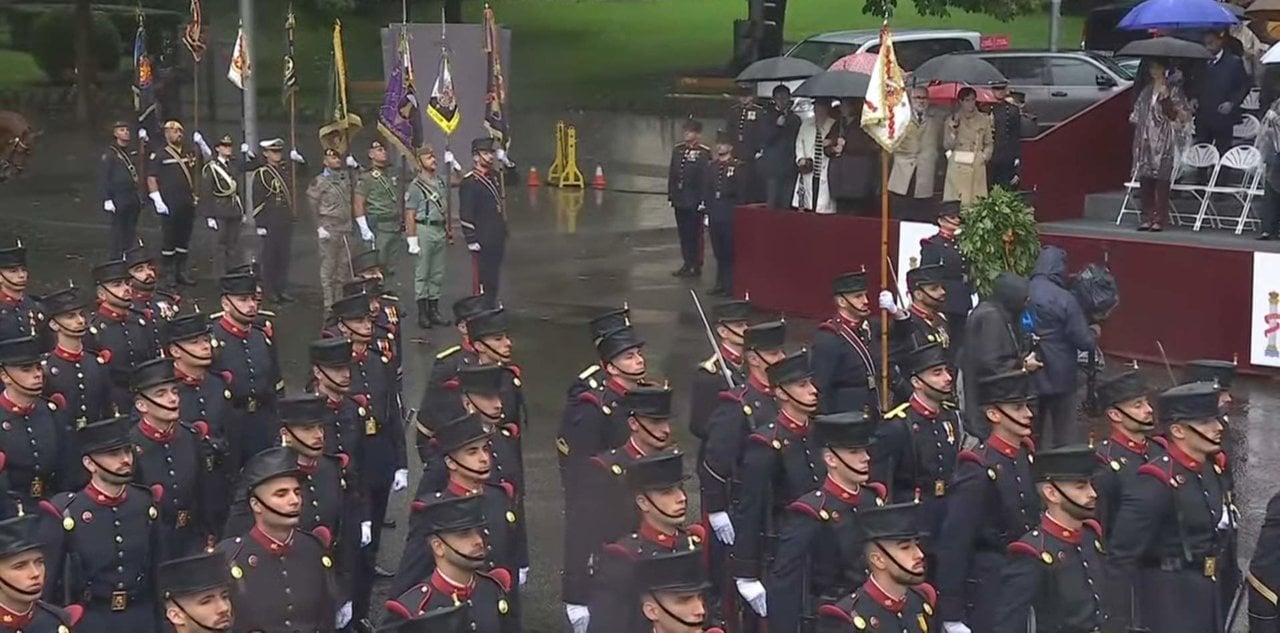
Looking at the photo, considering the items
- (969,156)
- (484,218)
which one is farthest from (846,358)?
(484,218)

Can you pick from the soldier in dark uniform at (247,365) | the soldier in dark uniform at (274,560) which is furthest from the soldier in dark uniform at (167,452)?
the soldier in dark uniform at (274,560)

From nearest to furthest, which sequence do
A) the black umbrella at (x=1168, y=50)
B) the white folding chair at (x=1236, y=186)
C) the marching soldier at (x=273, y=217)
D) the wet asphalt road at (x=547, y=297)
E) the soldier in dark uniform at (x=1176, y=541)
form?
the soldier in dark uniform at (x=1176, y=541) < the wet asphalt road at (x=547, y=297) < the black umbrella at (x=1168, y=50) < the white folding chair at (x=1236, y=186) < the marching soldier at (x=273, y=217)

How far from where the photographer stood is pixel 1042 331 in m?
12.2

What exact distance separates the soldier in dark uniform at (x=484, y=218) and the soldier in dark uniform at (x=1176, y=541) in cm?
1011

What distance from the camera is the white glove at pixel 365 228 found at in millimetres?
18094

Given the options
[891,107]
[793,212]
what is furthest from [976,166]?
[891,107]

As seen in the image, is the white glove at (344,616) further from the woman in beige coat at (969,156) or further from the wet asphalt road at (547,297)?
the woman in beige coat at (969,156)

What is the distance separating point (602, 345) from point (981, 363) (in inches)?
110

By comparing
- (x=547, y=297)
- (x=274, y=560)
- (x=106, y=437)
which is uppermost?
(x=106, y=437)

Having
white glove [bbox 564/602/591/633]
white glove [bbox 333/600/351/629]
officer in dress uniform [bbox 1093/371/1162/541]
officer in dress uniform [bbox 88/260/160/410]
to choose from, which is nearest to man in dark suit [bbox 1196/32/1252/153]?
officer in dress uniform [bbox 1093/371/1162/541]

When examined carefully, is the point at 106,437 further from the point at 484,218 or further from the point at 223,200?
the point at 223,200

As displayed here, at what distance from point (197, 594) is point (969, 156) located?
12.4m

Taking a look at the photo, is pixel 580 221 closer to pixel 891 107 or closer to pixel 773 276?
pixel 773 276

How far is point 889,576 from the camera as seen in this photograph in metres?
6.84
